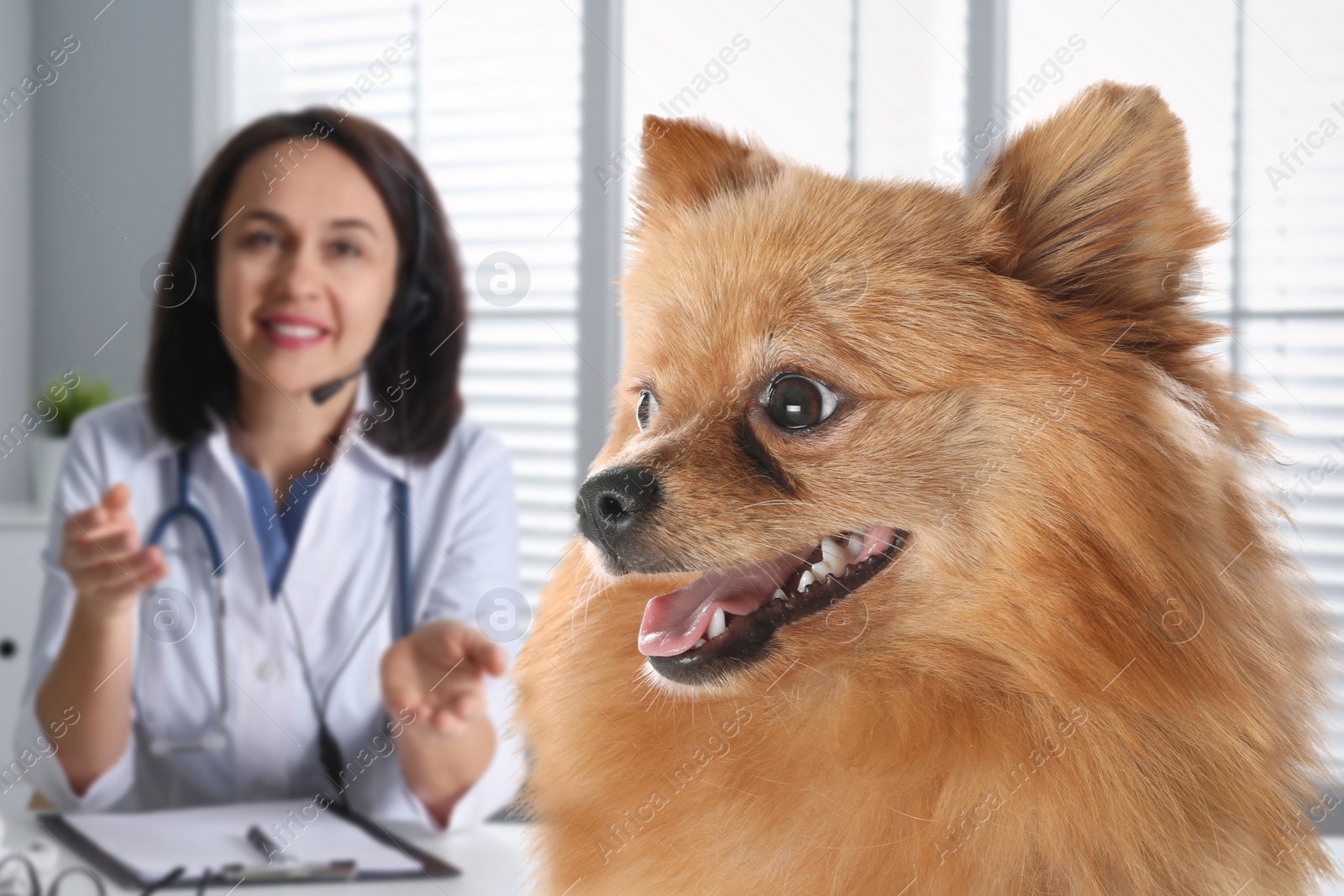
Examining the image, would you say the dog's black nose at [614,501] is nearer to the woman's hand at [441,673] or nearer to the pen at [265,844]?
the woman's hand at [441,673]

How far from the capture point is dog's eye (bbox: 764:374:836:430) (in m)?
0.73

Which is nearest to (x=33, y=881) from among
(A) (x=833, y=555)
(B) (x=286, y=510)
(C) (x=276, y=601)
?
(C) (x=276, y=601)

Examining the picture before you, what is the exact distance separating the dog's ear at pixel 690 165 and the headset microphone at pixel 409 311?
4.38 ft

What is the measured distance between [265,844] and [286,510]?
3.13 feet

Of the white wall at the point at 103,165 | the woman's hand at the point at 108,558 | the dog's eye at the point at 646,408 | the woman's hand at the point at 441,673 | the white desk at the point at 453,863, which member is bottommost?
the white desk at the point at 453,863

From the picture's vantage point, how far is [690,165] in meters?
0.95

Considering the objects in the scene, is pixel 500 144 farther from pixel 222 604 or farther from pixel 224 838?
pixel 224 838

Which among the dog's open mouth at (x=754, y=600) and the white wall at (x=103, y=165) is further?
the white wall at (x=103, y=165)

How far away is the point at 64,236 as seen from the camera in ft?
10.0

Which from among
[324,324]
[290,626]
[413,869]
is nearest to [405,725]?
[290,626]

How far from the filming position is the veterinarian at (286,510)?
200 centimetres

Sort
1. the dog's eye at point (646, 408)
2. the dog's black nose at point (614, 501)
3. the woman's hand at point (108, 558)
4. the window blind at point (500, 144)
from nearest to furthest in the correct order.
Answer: the dog's black nose at point (614, 501)
the dog's eye at point (646, 408)
the woman's hand at point (108, 558)
the window blind at point (500, 144)

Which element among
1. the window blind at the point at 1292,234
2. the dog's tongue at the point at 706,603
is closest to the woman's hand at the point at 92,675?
the dog's tongue at the point at 706,603

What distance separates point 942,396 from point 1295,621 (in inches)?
13.3
